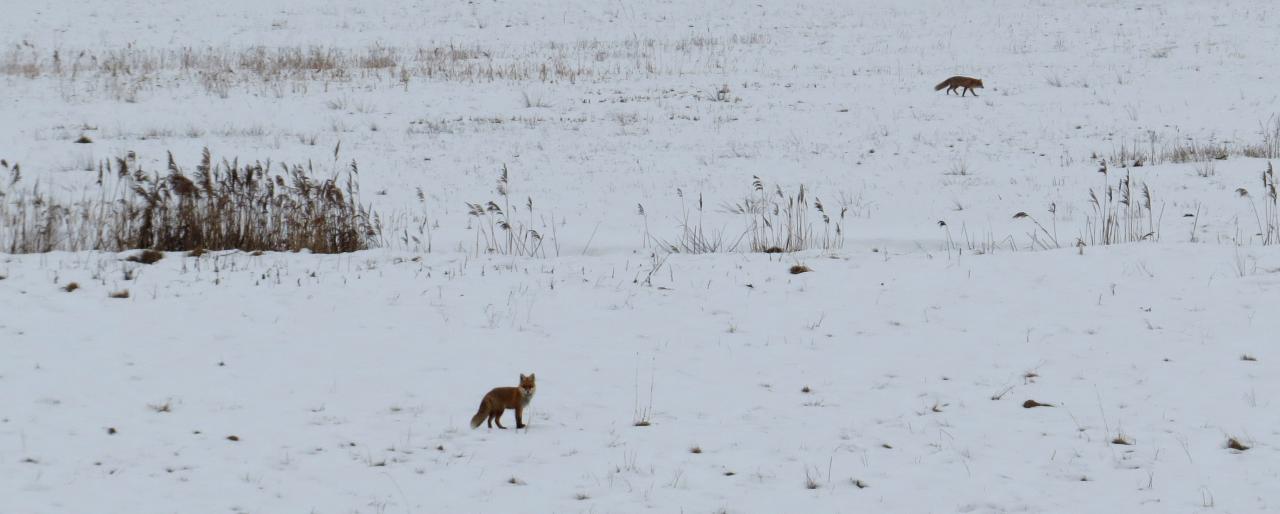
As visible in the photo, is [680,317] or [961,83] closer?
[680,317]

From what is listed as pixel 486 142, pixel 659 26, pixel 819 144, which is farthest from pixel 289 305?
pixel 659 26

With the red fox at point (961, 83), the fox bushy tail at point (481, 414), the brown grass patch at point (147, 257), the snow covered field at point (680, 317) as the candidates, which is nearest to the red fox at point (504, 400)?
the fox bushy tail at point (481, 414)

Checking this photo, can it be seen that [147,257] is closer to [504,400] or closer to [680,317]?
[680,317]

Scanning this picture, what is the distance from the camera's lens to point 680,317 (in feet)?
25.9

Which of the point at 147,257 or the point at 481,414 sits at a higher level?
the point at 147,257

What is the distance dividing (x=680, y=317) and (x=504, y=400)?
2.46 meters

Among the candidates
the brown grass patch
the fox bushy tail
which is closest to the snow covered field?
the fox bushy tail

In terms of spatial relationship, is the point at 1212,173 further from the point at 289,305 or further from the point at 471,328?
the point at 289,305

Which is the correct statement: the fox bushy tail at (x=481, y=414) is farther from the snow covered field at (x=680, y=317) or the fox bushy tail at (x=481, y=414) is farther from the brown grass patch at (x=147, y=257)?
the brown grass patch at (x=147, y=257)

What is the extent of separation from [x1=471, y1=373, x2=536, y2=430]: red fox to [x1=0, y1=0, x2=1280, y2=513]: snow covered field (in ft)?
0.46

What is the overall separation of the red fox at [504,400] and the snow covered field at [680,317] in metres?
0.14

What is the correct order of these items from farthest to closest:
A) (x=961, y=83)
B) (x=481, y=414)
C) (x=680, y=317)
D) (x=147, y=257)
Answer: (x=961, y=83) < (x=147, y=257) < (x=680, y=317) < (x=481, y=414)

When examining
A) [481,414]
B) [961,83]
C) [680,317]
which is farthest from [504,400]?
[961,83]

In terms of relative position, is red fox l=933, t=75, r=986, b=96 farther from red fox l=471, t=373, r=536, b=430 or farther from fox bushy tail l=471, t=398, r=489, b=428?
fox bushy tail l=471, t=398, r=489, b=428
